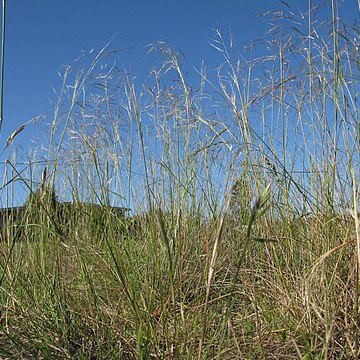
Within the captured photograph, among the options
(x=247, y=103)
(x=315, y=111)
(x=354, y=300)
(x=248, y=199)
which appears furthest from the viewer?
(x=248, y=199)

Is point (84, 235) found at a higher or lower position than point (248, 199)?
lower

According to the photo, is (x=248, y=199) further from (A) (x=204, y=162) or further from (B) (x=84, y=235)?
(B) (x=84, y=235)

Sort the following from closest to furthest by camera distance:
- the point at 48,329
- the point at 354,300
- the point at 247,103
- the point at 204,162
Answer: the point at 354,300 → the point at 48,329 → the point at 247,103 → the point at 204,162

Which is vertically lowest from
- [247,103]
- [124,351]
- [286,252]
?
[124,351]

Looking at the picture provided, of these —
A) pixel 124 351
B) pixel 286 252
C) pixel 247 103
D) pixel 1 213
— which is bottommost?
pixel 124 351

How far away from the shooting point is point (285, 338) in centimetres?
111

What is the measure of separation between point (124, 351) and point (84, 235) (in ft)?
2.68

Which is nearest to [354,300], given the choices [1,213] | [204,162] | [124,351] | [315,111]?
[124,351]

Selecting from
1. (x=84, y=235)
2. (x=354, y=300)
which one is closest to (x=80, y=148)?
(x=84, y=235)

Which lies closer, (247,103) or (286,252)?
(286,252)

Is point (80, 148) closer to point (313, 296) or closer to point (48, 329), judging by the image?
point (48, 329)

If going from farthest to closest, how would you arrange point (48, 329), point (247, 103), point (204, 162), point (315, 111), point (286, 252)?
point (204, 162) → point (247, 103) → point (315, 111) → point (286, 252) → point (48, 329)

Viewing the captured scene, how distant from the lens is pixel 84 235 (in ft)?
6.29

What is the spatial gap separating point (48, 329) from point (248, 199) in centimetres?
88
